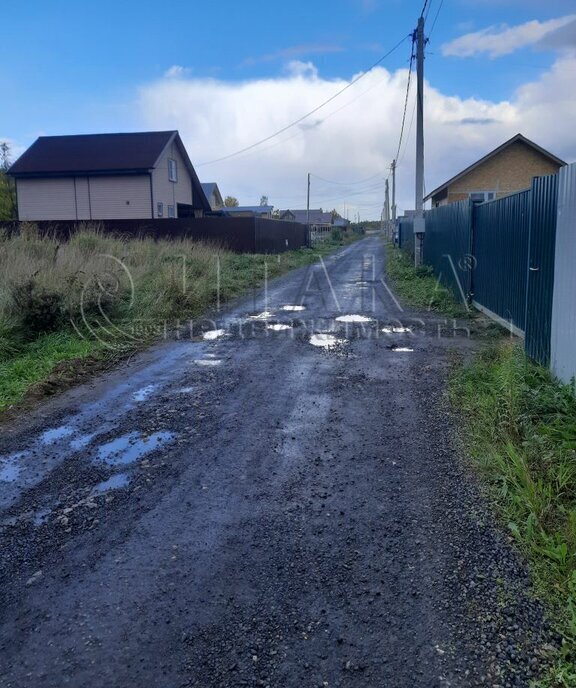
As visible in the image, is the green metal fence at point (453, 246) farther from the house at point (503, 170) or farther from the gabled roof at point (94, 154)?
the gabled roof at point (94, 154)

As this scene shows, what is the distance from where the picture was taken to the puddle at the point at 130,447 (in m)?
4.67

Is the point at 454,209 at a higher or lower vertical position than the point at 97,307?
higher

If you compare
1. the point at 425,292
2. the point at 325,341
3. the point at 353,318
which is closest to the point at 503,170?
the point at 425,292

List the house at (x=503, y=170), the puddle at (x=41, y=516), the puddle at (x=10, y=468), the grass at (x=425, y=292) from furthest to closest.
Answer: the house at (x=503, y=170)
the grass at (x=425, y=292)
the puddle at (x=10, y=468)
the puddle at (x=41, y=516)

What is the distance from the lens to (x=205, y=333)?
10.2 m

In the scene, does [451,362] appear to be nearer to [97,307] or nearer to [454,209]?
[97,307]

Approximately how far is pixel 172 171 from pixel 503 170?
19145mm

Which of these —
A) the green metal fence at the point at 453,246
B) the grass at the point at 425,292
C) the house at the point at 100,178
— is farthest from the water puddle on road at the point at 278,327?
the house at the point at 100,178

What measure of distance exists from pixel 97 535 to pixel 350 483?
1692mm

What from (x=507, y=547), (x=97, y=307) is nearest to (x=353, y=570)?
(x=507, y=547)

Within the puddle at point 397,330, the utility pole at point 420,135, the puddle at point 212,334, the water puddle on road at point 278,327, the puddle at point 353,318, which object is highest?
the utility pole at point 420,135

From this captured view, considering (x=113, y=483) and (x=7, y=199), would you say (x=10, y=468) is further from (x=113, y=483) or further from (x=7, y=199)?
(x=7, y=199)

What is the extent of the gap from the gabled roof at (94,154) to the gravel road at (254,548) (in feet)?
93.6

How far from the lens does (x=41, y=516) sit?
374 centimetres
